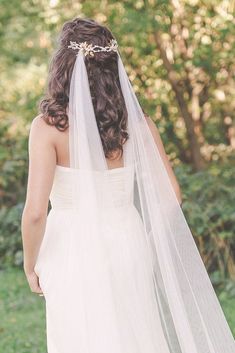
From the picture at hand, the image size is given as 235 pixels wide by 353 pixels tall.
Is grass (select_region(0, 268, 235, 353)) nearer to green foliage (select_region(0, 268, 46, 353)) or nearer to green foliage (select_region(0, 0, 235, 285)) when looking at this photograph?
green foliage (select_region(0, 268, 46, 353))

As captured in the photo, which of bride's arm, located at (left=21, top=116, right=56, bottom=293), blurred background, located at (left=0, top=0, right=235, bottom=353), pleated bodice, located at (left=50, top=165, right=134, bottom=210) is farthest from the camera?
blurred background, located at (left=0, top=0, right=235, bottom=353)

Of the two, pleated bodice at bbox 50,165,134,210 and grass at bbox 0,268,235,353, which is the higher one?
pleated bodice at bbox 50,165,134,210

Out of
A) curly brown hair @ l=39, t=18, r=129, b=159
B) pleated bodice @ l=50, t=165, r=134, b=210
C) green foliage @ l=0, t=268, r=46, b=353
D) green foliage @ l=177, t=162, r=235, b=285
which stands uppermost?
curly brown hair @ l=39, t=18, r=129, b=159

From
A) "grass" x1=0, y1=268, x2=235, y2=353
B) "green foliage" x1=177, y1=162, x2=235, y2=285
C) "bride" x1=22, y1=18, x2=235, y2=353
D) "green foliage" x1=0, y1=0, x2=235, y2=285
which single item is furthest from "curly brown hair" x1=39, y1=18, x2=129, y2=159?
"green foliage" x1=177, y1=162, x2=235, y2=285

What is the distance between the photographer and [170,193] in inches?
137

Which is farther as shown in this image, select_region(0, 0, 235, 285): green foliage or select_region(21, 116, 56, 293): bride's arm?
select_region(0, 0, 235, 285): green foliage

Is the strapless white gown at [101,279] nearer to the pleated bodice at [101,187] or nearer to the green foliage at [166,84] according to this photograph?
the pleated bodice at [101,187]

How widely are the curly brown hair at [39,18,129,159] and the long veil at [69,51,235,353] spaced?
0.14ft

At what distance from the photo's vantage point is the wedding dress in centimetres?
330

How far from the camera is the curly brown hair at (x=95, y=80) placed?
3.26 meters

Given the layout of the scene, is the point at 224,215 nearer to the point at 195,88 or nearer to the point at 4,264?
the point at 195,88

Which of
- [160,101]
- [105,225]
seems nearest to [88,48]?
[105,225]

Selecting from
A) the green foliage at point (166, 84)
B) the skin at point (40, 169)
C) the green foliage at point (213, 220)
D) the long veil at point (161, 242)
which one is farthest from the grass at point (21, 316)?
the skin at point (40, 169)

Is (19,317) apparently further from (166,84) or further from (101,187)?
(101,187)
